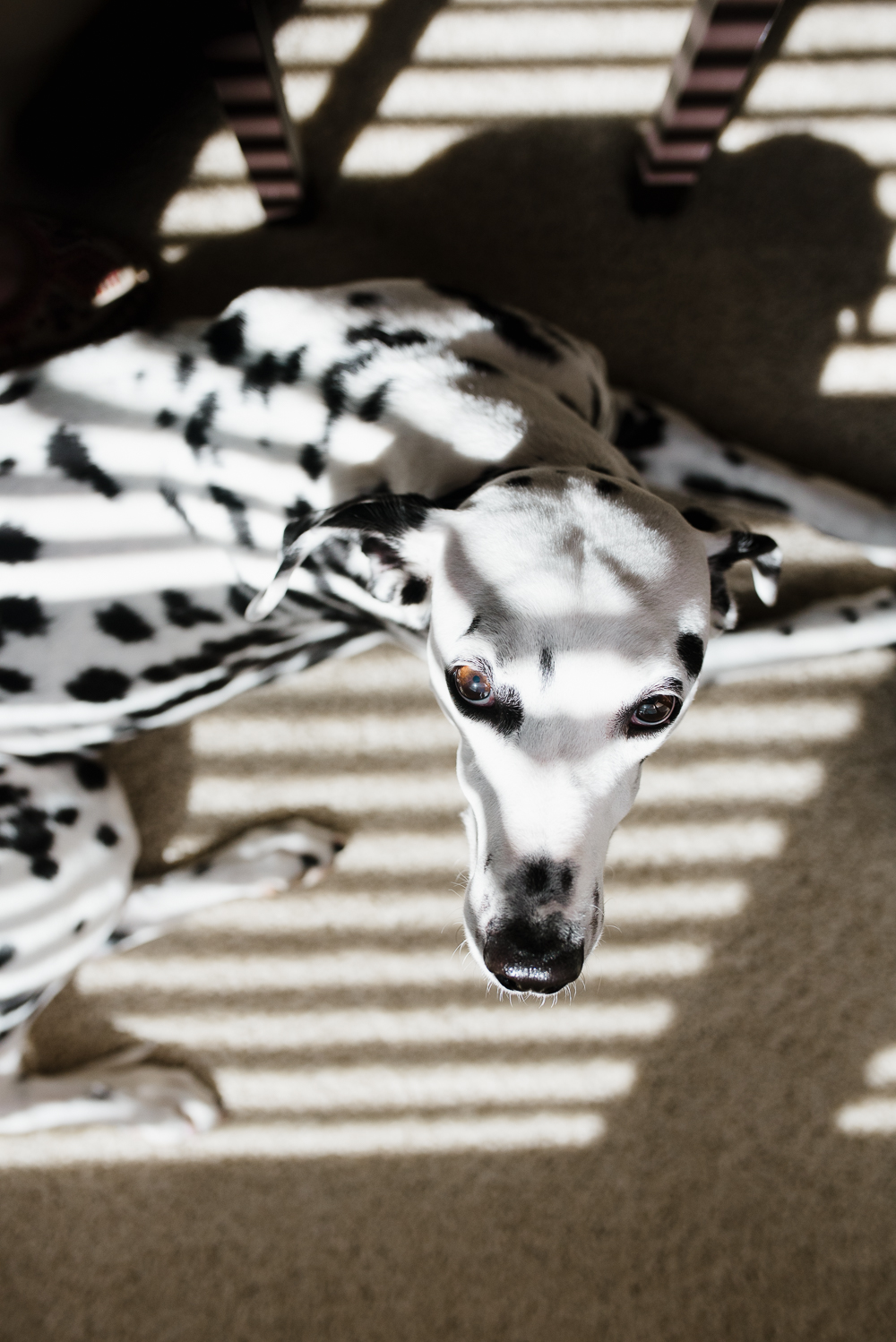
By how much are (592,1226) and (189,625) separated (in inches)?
77.3

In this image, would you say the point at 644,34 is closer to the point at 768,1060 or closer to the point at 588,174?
the point at 588,174

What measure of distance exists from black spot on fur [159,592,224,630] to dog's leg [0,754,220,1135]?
501mm

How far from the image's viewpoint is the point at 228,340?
5.76ft

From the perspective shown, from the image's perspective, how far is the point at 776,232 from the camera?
8.41ft

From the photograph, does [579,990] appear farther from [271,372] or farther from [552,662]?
[271,372]

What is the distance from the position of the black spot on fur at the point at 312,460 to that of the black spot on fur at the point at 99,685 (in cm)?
62

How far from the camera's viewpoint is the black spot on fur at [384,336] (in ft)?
5.59

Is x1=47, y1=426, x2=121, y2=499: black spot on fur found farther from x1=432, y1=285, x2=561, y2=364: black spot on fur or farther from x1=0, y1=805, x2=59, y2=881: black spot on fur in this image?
x1=432, y1=285, x2=561, y2=364: black spot on fur

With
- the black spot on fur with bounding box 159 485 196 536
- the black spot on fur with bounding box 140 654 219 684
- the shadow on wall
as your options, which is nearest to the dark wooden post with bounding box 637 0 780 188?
the shadow on wall

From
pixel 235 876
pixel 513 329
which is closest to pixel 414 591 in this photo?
pixel 513 329

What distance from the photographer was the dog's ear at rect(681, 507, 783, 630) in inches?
58.3

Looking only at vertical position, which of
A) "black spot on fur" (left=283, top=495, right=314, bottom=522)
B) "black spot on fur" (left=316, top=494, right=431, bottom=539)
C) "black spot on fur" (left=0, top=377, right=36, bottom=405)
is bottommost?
"black spot on fur" (left=283, top=495, right=314, bottom=522)

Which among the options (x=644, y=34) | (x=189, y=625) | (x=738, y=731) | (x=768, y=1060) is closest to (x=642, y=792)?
(x=738, y=731)

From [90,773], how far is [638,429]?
172 centimetres
